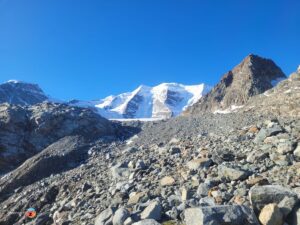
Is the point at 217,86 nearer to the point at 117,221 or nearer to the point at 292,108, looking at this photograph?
the point at 292,108

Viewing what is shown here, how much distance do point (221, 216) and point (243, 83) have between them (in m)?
131

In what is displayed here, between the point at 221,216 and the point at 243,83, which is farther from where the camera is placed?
the point at 243,83

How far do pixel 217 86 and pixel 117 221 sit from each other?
491ft

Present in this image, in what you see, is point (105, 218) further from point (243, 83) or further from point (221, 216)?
point (243, 83)

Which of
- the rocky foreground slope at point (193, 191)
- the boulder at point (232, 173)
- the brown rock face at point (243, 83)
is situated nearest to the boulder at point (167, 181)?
the rocky foreground slope at point (193, 191)

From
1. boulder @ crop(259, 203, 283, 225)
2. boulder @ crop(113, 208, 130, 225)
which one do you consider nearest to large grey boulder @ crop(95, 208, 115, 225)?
boulder @ crop(113, 208, 130, 225)

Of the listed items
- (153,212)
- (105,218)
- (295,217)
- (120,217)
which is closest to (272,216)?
(295,217)

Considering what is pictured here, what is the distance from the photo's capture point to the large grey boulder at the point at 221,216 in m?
8.25

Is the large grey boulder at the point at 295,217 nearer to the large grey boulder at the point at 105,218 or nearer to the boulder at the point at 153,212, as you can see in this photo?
the boulder at the point at 153,212

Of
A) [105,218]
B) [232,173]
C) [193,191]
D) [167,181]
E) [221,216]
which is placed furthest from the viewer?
[167,181]

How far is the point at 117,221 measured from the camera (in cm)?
1038

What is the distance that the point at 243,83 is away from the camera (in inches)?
5281

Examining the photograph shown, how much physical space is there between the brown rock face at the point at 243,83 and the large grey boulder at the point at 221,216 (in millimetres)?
117527

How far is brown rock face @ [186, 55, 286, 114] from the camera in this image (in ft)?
422
